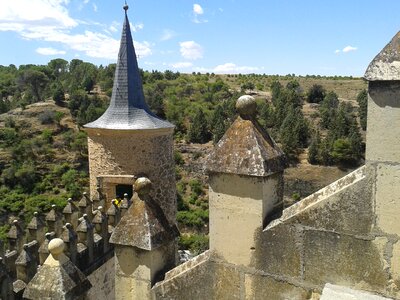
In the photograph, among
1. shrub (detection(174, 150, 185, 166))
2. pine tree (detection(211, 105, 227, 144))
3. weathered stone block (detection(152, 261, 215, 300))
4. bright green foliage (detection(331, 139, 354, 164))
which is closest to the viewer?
weathered stone block (detection(152, 261, 215, 300))

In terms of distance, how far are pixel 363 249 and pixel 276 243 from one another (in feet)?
1.80

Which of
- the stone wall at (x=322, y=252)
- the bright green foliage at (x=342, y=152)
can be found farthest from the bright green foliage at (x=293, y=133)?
the stone wall at (x=322, y=252)

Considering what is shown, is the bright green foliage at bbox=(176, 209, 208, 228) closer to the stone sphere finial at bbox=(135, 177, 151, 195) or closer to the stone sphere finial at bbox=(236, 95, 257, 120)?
the stone sphere finial at bbox=(135, 177, 151, 195)

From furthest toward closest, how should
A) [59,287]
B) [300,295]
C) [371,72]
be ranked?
[59,287] → [300,295] → [371,72]

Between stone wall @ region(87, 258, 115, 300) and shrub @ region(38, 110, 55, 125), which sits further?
shrub @ region(38, 110, 55, 125)

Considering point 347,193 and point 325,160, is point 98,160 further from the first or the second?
point 325,160

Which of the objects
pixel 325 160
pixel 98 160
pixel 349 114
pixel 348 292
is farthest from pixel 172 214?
pixel 349 114

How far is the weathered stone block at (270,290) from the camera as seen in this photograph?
9.50 ft

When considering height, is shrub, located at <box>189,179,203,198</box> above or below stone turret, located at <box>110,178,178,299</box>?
below

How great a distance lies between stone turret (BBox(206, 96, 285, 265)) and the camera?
2.97 m

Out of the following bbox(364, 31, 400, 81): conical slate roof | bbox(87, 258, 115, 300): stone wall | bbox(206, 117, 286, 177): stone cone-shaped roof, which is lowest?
bbox(87, 258, 115, 300): stone wall

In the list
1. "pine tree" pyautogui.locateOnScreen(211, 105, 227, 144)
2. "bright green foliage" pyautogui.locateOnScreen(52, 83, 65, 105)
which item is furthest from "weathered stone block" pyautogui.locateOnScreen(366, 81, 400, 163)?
"bright green foliage" pyautogui.locateOnScreen(52, 83, 65, 105)

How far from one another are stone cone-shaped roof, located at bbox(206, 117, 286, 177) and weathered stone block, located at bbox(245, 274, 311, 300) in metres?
0.73

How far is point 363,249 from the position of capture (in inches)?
105
